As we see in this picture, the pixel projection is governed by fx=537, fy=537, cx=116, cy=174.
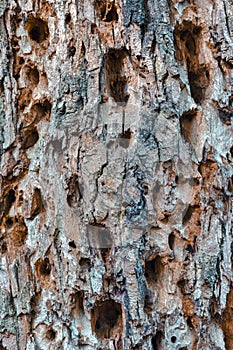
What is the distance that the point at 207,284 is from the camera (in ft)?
4.95

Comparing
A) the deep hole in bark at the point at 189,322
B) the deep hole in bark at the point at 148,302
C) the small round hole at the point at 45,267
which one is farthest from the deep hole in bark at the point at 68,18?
the deep hole in bark at the point at 189,322

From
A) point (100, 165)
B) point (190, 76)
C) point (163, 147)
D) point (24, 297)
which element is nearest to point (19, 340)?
point (24, 297)

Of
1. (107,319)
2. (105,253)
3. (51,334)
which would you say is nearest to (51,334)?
(51,334)

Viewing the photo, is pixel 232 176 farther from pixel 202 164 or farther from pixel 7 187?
pixel 7 187

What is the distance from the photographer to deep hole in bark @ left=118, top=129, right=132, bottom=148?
1.54 metres

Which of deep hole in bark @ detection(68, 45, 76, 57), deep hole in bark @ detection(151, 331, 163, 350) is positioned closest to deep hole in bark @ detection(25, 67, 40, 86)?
deep hole in bark @ detection(68, 45, 76, 57)

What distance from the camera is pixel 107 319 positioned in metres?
1.52

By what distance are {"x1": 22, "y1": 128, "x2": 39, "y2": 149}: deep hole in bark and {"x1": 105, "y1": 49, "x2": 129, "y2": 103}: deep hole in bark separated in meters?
0.28

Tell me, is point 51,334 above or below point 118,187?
below

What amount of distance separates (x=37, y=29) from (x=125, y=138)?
1.53ft

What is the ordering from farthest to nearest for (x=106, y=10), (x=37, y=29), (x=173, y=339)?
(x=37, y=29) < (x=106, y=10) < (x=173, y=339)

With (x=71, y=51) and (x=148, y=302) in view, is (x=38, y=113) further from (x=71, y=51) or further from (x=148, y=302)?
(x=148, y=302)

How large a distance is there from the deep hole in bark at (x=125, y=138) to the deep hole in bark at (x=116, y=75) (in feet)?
0.33

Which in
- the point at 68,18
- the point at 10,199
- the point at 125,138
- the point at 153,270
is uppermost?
the point at 68,18
